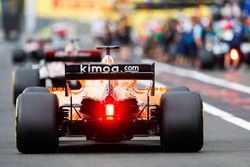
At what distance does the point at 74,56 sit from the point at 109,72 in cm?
982

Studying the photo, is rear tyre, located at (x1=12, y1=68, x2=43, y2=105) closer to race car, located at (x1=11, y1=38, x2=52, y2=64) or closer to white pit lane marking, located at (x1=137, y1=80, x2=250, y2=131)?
white pit lane marking, located at (x1=137, y1=80, x2=250, y2=131)

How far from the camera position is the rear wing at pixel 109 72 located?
48.4 ft

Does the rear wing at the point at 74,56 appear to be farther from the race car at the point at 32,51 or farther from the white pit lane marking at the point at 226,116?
the race car at the point at 32,51

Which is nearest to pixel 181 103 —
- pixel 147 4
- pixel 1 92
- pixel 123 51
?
pixel 1 92

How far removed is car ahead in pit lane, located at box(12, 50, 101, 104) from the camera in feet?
78.6

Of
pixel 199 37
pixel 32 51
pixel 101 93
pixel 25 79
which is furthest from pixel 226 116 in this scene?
pixel 32 51

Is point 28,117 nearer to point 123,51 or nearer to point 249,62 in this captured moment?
point 249,62

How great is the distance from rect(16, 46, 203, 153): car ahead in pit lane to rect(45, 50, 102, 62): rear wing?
27.3ft

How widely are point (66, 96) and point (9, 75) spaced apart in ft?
87.0

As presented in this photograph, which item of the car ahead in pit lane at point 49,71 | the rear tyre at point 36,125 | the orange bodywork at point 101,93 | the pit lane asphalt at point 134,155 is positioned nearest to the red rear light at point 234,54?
the car ahead in pit lane at point 49,71

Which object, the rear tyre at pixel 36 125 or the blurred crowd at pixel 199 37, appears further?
the blurred crowd at pixel 199 37

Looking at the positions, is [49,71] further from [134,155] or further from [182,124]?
[182,124]

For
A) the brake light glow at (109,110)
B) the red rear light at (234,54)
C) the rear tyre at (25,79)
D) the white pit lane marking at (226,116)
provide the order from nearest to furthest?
the brake light glow at (109,110)
the white pit lane marking at (226,116)
the rear tyre at (25,79)
the red rear light at (234,54)

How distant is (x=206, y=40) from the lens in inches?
1877
